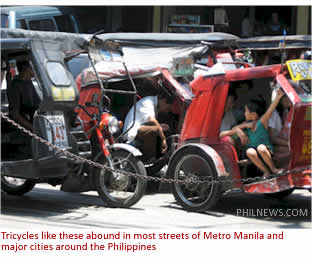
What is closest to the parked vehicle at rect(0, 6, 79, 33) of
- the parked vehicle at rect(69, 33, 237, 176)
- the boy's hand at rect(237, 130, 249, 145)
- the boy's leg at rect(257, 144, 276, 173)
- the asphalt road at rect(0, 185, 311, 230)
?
the parked vehicle at rect(69, 33, 237, 176)

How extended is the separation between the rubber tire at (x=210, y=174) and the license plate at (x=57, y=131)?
4.50ft

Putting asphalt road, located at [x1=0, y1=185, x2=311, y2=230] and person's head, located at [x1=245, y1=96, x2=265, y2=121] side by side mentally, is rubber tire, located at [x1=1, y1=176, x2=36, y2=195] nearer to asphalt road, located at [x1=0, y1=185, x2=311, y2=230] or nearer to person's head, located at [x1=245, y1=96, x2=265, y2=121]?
asphalt road, located at [x1=0, y1=185, x2=311, y2=230]

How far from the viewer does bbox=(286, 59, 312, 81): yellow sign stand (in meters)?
7.09

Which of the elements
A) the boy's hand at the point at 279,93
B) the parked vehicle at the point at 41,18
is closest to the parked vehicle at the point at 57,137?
the boy's hand at the point at 279,93

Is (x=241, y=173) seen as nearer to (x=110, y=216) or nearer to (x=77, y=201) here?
(x=110, y=216)

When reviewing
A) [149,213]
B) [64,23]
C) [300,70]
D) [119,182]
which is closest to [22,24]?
[64,23]

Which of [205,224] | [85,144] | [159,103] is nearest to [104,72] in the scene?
[159,103]

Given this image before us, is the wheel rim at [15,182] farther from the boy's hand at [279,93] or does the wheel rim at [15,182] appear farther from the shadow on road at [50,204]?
the boy's hand at [279,93]

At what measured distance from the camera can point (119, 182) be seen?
7.86m

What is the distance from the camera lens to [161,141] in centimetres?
885

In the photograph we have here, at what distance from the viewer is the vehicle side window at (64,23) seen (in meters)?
13.9

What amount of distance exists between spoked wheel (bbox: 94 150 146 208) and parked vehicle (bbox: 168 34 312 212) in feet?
1.64

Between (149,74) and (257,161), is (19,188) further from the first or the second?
(257,161)

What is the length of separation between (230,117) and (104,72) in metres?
2.35
